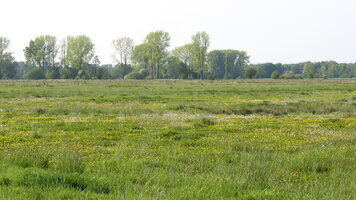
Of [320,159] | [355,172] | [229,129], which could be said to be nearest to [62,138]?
[229,129]

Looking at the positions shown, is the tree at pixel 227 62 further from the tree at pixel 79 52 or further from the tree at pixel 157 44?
the tree at pixel 79 52

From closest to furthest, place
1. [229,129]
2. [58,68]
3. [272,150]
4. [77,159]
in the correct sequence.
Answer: [77,159]
[272,150]
[229,129]
[58,68]

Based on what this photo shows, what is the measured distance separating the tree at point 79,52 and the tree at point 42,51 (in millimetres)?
7504

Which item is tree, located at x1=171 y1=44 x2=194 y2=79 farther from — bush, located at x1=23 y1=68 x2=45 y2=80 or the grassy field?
the grassy field

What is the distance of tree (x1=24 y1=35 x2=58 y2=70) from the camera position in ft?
409

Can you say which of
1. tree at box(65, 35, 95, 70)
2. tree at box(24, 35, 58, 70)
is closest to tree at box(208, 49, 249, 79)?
tree at box(65, 35, 95, 70)

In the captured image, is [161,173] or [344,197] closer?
[344,197]

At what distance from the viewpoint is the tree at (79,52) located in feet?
406

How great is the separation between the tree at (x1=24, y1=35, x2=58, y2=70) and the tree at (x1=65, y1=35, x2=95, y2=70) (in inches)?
295

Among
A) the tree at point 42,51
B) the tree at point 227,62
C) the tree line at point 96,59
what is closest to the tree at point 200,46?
the tree line at point 96,59

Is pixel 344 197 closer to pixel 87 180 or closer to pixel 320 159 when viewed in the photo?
pixel 320 159

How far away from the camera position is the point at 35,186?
679 centimetres

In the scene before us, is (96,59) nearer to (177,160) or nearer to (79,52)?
(79,52)

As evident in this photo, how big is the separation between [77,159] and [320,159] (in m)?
6.74
